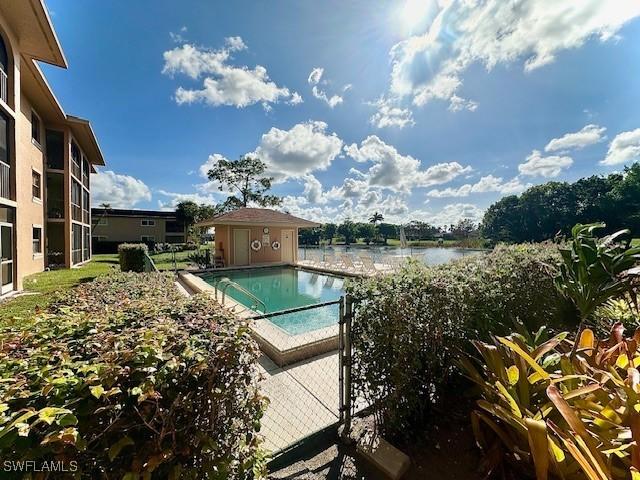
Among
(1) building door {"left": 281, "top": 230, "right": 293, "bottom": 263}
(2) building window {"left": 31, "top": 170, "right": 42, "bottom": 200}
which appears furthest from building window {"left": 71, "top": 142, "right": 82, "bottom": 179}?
(1) building door {"left": 281, "top": 230, "right": 293, "bottom": 263}

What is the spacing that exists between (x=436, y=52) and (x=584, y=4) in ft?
11.8

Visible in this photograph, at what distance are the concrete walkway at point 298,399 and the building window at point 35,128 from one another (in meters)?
18.0

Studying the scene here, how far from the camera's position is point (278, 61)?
11.1 metres

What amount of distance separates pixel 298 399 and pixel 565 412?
9.38 ft

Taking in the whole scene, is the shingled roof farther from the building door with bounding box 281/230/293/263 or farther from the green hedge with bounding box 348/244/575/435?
the green hedge with bounding box 348/244/575/435

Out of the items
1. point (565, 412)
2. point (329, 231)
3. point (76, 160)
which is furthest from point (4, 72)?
point (329, 231)

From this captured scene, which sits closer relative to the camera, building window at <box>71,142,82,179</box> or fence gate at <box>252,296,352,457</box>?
fence gate at <box>252,296,352,457</box>

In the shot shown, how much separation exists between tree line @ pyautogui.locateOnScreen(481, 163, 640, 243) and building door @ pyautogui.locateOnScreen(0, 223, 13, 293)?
47.6 metres

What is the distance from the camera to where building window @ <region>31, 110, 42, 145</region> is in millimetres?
13698

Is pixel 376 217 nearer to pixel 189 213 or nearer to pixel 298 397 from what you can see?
pixel 189 213

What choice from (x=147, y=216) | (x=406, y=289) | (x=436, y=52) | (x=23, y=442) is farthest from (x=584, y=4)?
(x=147, y=216)

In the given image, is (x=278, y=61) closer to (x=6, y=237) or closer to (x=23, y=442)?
(x=6, y=237)

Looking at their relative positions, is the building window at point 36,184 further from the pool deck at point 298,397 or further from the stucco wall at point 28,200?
the pool deck at point 298,397

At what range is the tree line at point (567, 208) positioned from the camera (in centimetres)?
3450
